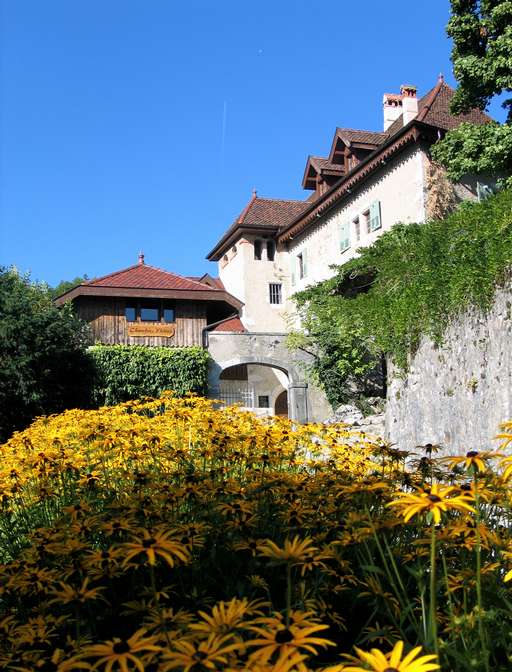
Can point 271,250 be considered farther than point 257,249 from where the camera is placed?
Yes

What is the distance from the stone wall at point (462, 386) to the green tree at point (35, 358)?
35.5 ft

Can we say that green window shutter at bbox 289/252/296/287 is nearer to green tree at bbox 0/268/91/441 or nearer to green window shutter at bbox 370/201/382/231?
green window shutter at bbox 370/201/382/231

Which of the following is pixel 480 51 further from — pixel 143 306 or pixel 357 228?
pixel 143 306

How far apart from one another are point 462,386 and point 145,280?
1683 centimetres

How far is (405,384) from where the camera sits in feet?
44.9

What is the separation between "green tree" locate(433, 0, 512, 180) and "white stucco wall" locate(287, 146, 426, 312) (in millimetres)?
3245

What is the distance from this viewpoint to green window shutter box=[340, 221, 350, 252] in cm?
2467

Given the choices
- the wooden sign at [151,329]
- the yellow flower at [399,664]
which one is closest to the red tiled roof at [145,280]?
the wooden sign at [151,329]

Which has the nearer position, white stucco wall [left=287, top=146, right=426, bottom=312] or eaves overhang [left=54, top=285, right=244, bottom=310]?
white stucco wall [left=287, top=146, right=426, bottom=312]

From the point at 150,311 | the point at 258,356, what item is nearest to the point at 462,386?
the point at 258,356

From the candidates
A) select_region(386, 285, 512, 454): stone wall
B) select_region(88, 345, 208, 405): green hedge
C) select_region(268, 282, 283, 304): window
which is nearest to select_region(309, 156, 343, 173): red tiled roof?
select_region(268, 282, 283, 304): window

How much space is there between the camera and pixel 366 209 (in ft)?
77.0

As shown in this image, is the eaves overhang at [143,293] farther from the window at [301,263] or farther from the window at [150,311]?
the window at [301,263]

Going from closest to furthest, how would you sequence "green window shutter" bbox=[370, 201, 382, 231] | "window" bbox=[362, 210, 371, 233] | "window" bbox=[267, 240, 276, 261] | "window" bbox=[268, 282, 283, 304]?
"green window shutter" bbox=[370, 201, 382, 231] → "window" bbox=[362, 210, 371, 233] → "window" bbox=[268, 282, 283, 304] → "window" bbox=[267, 240, 276, 261]
